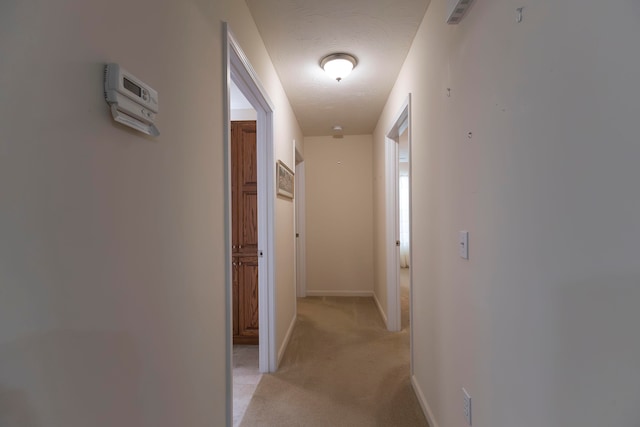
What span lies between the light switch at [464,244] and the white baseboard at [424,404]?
1.10 metres

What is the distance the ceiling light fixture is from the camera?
2.38 metres

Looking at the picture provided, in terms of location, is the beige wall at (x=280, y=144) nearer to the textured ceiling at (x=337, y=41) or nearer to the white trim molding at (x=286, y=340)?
the white trim molding at (x=286, y=340)

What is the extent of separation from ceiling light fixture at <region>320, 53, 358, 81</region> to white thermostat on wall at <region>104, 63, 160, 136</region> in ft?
6.06

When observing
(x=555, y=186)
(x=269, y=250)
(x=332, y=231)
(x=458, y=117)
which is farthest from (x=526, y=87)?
(x=332, y=231)

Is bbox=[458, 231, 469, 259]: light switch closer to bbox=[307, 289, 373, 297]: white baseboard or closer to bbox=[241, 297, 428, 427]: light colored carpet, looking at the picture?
bbox=[241, 297, 428, 427]: light colored carpet

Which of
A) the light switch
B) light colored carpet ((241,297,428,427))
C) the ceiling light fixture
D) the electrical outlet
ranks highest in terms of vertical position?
the ceiling light fixture

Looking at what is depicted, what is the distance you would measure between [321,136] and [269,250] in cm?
288

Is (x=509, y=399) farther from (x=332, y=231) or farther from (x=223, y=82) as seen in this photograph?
(x=332, y=231)

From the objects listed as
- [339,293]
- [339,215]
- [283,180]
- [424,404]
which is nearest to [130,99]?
[283,180]

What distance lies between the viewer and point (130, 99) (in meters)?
0.75

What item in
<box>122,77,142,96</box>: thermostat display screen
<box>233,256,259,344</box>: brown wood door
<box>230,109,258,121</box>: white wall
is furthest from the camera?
<box>230,109,258,121</box>: white wall

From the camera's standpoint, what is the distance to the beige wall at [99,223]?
51 cm

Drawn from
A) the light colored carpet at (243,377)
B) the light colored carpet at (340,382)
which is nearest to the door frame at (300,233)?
the light colored carpet at (340,382)

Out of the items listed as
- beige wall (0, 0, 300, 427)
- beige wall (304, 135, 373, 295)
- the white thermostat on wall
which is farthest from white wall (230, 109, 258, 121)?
the white thermostat on wall
